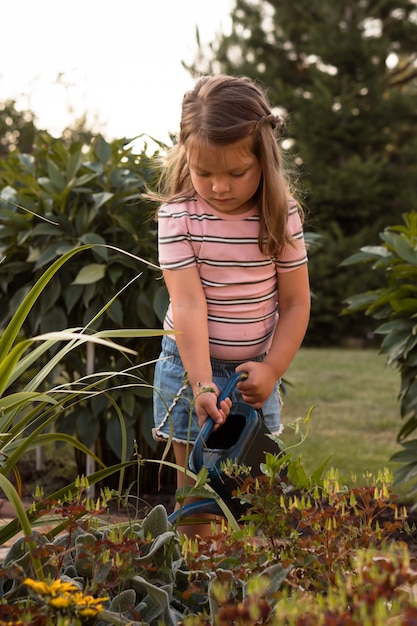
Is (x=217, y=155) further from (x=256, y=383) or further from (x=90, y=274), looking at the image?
(x=90, y=274)

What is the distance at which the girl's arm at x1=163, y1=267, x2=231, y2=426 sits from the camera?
95.5 inches

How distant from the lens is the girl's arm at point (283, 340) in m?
2.41

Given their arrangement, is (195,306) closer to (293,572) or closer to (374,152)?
(293,572)

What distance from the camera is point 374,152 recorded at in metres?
16.6

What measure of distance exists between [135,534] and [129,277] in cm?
229

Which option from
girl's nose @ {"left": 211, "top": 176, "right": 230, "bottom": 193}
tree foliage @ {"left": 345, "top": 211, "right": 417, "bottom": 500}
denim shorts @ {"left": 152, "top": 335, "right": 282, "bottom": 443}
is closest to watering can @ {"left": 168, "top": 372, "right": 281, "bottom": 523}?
denim shorts @ {"left": 152, "top": 335, "right": 282, "bottom": 443}

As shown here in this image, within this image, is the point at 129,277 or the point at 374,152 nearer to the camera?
the point at 129,277

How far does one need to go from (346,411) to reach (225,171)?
529 cm

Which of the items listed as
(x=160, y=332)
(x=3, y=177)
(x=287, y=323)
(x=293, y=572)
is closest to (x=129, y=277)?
(x=3, y=177)

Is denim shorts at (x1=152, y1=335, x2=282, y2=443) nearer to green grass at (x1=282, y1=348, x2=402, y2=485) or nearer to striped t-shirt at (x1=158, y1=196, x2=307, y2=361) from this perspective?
striped t-shirt at (x1=158, y1=196, x2=307, y2=361)

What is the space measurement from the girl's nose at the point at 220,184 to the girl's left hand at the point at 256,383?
0.50 meters

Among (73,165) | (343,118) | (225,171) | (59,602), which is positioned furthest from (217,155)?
(343,118)

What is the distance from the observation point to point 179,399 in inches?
104

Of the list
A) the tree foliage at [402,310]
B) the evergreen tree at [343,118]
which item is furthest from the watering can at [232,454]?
the evergreen tree at [343,118]
